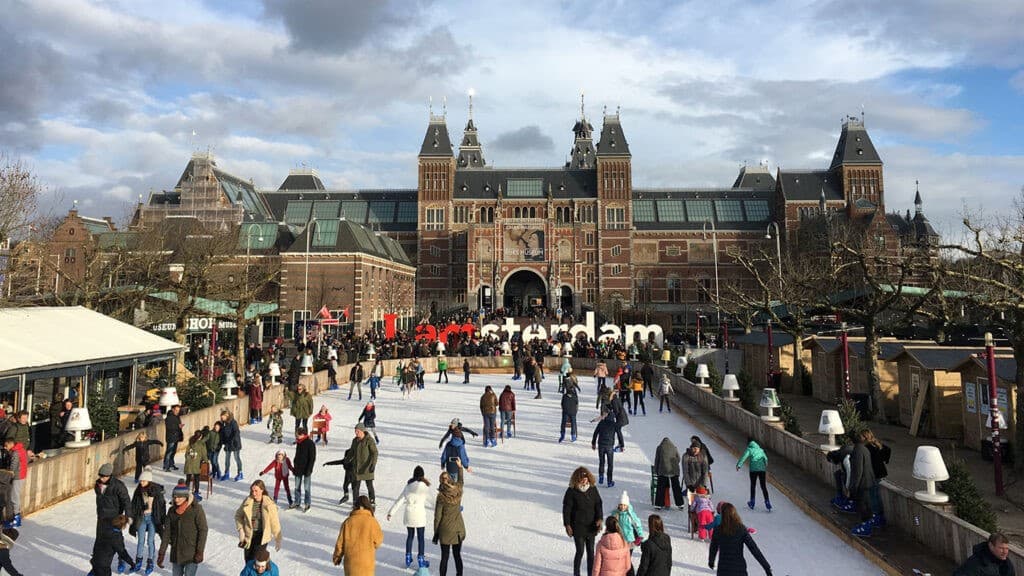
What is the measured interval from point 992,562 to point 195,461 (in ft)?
35.9

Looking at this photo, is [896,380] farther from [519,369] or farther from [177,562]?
[177,562]

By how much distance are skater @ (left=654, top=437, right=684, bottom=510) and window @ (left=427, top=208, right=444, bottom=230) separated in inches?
2550

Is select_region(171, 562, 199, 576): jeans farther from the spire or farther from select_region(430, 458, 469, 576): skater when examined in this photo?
the spire

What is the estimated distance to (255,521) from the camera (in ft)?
24.9

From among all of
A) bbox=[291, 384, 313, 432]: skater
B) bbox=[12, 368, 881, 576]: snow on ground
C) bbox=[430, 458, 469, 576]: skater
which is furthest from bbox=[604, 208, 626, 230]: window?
bbox=[430, 458, 469, 576]: skater

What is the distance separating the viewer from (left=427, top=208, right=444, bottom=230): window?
7425 centimetres

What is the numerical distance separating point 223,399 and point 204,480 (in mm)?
8256

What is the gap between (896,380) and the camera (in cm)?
2056

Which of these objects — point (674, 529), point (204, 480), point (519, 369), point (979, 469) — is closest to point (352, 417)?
point (204, 480)

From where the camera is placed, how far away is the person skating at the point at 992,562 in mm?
6090

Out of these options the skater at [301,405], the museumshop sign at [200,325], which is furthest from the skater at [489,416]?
the museumshop sign at [200,325]

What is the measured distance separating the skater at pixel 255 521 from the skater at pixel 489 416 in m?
8.10

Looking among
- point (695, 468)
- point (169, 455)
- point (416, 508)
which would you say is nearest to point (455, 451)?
point (416, 508)

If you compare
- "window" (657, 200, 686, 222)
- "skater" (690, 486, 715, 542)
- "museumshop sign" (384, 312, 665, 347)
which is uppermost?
"window" (657, 200, 686, 222)
